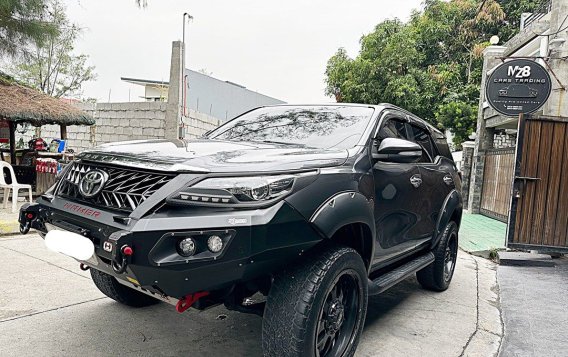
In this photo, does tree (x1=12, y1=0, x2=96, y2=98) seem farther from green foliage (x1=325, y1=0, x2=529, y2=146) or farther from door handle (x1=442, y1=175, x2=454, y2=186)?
door handle (x1=442, y1=175, x2=454, y2=186)

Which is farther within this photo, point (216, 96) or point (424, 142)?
point (216, 96)

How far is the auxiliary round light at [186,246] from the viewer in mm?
2017

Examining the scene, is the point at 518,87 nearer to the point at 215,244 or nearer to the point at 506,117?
the point at 506,117

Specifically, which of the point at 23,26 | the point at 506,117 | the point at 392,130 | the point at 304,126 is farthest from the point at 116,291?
the point at 506,117

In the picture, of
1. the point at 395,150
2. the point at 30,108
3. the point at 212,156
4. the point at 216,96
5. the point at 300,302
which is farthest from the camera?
→ the point at 216,96

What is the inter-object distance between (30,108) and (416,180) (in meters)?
8.42

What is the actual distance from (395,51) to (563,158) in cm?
1473

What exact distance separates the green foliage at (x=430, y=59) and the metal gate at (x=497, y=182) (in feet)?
23.1

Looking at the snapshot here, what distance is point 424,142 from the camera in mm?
4336

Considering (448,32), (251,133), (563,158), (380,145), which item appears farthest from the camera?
(448,32)

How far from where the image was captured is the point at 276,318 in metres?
2.26

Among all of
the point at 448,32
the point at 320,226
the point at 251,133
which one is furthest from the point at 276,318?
the point at 448,32

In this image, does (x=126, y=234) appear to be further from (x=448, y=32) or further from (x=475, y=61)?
(x=448, y=32)

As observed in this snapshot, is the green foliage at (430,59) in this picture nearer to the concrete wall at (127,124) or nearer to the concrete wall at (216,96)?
Answer: the concrete wall at (216,96)
